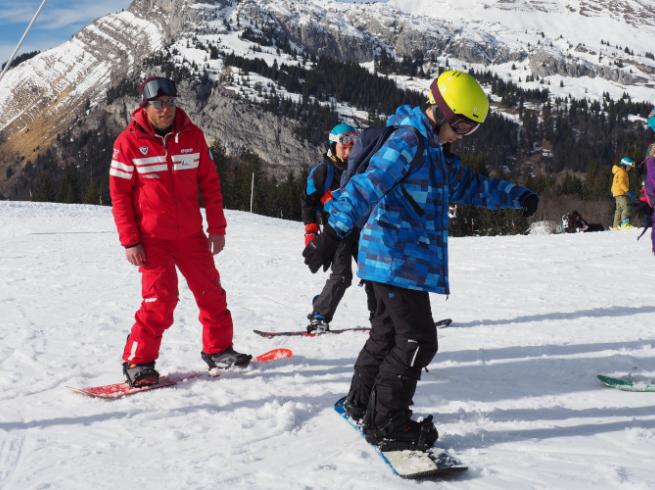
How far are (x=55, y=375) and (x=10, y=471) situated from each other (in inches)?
56.1

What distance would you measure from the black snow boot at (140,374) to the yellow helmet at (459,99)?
8.00ft

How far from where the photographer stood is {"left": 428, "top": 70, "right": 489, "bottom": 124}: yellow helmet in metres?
2.78

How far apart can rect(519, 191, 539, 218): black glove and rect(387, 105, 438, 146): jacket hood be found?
2.36 ft

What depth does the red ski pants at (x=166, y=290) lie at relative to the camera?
3.72m

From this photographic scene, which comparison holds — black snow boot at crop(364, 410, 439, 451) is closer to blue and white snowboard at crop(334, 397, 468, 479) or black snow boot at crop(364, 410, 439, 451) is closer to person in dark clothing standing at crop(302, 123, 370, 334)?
blue and white snowboard at crop(334, 397, 468, 479)

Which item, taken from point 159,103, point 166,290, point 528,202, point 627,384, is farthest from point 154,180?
point 627,384

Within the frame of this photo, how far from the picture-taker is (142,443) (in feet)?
9.75

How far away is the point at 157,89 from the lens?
3.55 m

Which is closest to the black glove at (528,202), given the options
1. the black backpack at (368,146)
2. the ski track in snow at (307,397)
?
the black backpack at (368,146)

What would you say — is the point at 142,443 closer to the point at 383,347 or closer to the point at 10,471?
the point at 10,471

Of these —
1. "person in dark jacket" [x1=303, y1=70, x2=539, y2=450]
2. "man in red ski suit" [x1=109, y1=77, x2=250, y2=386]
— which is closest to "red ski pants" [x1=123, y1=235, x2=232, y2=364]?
"man in red ski suit" [x1=109, y1=77, x2=250, y2=386]

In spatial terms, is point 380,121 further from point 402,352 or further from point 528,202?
point 402,352

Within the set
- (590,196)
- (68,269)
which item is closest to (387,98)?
(590,196)

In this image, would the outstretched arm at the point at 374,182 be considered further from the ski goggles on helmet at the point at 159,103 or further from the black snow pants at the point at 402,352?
the ski goggles on helmet at the point at 159,103
